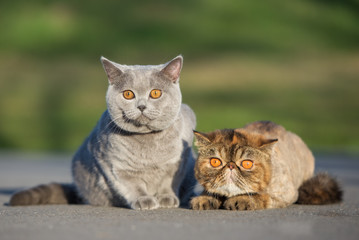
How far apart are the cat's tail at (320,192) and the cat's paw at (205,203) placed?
808 mm

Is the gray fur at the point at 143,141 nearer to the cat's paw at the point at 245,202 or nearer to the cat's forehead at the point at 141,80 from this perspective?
the cat's forehead at the point at 141,80

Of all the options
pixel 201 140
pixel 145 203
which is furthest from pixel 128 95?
pixel 145 203

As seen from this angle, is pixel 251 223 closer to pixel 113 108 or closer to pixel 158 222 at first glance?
pixel 158 222

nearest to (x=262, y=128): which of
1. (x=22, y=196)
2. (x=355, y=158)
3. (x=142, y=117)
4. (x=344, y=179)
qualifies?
(x=142, y=117)

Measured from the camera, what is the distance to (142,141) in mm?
3520

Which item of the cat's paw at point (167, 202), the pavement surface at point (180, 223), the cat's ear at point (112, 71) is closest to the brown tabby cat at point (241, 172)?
the pavement surface at point (180, 223)

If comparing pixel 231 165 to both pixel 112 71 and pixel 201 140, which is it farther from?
pixel 112 71

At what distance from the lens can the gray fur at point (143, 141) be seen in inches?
136

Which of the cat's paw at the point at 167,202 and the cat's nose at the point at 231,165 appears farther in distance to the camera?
the cat's paw at the point at 167,202

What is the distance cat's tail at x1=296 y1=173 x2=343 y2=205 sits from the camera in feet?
11.9

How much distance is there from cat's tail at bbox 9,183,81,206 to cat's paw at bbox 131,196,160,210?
0.93 metres

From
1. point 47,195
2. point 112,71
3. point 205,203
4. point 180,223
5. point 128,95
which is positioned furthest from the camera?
point 47,195

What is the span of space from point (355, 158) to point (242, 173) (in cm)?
586

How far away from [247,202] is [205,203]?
28 centimetres
